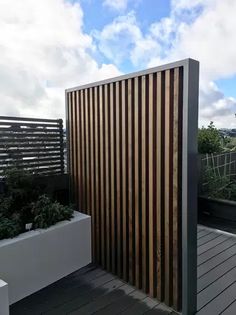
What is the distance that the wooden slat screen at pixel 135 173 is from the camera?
87.1 inches

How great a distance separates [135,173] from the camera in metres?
2.55

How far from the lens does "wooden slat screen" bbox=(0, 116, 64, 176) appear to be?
2914 millimetres

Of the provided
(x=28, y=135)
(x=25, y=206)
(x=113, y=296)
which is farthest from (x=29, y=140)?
(x=113, y=296)

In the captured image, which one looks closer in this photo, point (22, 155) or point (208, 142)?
point (22, 155)

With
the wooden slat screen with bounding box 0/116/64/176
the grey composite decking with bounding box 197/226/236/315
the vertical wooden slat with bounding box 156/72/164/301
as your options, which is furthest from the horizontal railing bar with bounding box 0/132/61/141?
the grey composite decking with bounding box 197/226/236/315

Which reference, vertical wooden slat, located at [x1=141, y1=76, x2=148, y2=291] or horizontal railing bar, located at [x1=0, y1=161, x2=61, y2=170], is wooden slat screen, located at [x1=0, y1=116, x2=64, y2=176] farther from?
vertical wooden slat, located at [x1=141, y1=76, x2=148, y2=291]

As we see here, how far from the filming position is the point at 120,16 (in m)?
3.34

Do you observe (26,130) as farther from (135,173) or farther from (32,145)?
(135,173)

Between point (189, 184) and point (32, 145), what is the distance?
191 centimetres

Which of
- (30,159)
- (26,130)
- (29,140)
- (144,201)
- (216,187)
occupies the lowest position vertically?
(216,187)

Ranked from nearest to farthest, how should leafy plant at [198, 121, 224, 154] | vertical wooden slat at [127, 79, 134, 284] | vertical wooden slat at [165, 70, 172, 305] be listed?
vertical wooden slat at [165, 70, 172, 305], vertical wooden slat at [127, 79, 134, 284], leafy plant at [198, 121, 224, 154]

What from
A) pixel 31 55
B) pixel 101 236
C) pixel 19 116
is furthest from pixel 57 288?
pixel 31 55

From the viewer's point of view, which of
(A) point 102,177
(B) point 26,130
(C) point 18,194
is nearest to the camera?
(C) point 18,194

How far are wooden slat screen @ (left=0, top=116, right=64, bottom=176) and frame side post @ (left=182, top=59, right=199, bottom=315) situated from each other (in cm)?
184
